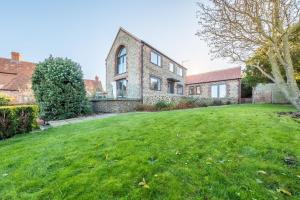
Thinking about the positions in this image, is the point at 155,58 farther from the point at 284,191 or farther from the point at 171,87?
the point at 284,191

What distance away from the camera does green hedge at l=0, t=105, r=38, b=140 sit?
6.50m

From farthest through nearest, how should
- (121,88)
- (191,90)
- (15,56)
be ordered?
(15,56), (191,90), (121,88)

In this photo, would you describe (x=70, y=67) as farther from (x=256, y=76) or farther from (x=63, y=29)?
(x=256, y=76)

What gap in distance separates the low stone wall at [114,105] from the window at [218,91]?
43.1 feet

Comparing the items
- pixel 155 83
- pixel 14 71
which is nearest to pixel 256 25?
pixel 155 83

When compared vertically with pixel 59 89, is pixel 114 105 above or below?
below

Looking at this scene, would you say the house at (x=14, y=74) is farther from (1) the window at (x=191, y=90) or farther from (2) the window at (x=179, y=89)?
(1) the window at (x=191, y=90)

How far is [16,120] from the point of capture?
22.6 ft

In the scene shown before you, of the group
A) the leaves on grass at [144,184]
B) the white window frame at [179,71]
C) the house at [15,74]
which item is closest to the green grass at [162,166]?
the leaves on grass at [144,184]

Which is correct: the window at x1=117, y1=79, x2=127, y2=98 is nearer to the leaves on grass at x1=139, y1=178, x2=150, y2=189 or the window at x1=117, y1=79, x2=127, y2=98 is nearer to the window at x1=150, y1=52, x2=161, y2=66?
the window at x1=150, y1=52, x2=161, y2=66

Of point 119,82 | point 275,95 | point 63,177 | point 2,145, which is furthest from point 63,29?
point 275,95

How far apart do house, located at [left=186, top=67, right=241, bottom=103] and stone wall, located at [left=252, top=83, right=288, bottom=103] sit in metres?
2.46

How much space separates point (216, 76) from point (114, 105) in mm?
16874

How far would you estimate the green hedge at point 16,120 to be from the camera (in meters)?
6.50
